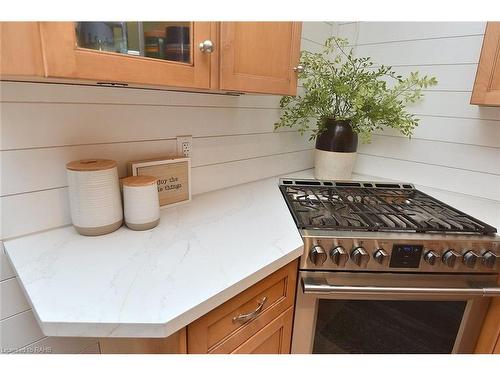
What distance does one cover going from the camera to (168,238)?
869mm

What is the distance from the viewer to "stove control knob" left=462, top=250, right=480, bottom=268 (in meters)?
0.97

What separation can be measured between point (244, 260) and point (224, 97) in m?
0.79

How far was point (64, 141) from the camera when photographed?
2.81 ft

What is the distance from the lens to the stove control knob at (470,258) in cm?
97

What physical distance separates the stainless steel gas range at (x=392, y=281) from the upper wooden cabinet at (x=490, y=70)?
47cm

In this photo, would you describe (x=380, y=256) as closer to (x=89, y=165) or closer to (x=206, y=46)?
(x=206, y=46)

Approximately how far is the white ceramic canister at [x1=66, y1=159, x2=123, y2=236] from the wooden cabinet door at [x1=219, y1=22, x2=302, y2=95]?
43cm

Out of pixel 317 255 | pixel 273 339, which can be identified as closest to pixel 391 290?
pixel 317 255

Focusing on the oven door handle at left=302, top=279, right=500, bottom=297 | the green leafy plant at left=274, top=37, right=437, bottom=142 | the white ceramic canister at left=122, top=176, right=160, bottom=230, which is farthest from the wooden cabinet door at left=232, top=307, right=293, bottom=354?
the green leafy plant at left=274, top=37, right=437, bottom=142

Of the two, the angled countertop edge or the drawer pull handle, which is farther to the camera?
the drawer pull handle

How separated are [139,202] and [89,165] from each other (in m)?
0.17

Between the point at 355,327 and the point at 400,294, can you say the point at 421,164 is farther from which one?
the point at 355,327

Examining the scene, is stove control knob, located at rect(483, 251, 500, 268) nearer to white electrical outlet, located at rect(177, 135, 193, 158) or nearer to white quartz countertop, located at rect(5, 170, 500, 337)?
white quartz countertop, located at rect(5, 170, 500, 337)
